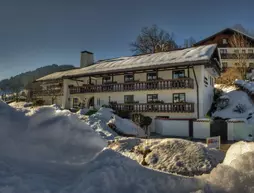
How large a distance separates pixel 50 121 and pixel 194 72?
62.5 ft

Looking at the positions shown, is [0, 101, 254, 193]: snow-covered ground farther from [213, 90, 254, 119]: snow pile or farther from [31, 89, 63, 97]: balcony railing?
[31, 89, 63, 97]: balcony railing

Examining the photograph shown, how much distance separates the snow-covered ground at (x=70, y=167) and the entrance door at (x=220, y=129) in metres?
14.8

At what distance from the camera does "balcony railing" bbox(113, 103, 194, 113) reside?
19.3 meters

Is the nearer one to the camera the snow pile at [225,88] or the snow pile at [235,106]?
the snow pile at [235,106]

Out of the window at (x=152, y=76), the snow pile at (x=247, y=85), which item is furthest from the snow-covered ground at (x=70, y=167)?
the snow pile at (x=247, y=85)

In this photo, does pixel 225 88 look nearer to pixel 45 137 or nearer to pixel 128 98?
pixel 128 98

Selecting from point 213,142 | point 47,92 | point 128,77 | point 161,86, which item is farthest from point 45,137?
point 47,92

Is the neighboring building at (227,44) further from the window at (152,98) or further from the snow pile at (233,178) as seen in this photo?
the snow pile at (233,178)

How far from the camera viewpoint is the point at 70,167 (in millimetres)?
1839

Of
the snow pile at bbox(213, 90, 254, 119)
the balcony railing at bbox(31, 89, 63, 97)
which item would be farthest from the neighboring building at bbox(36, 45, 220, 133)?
the balcony railing at bbox(31, 89, 63, 97)

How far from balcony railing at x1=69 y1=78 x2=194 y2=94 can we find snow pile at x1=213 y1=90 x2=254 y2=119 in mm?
4013

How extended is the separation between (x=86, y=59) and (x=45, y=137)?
31.2 meters

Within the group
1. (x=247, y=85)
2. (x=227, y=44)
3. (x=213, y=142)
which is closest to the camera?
(x=213, y=142)

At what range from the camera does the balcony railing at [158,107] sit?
19267 millimetres
